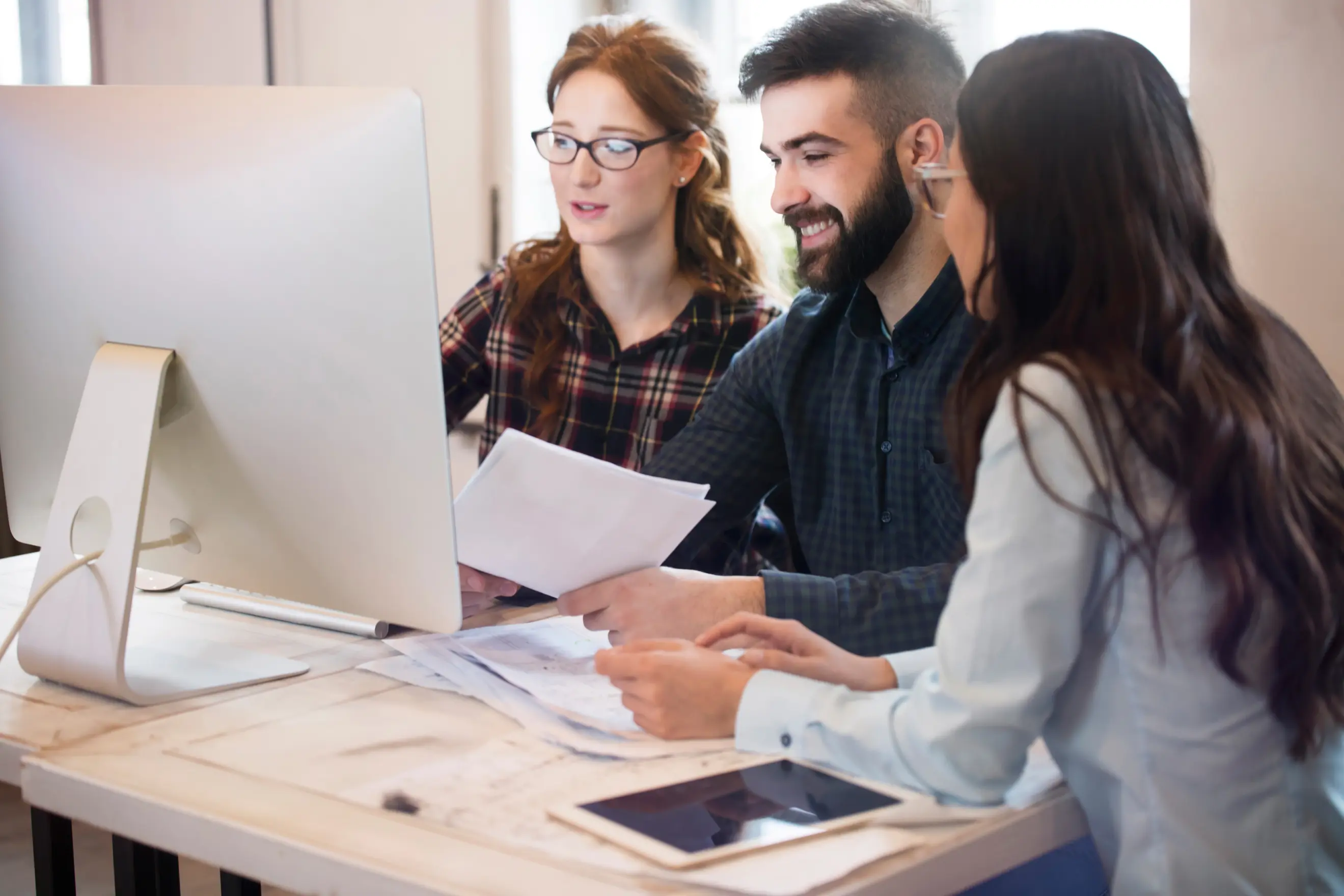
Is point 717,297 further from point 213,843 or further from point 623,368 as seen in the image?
point 213,843

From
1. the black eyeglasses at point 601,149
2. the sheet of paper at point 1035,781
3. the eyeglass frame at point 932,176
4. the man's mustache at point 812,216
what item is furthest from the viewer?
the black eyeglasses at point 601,149

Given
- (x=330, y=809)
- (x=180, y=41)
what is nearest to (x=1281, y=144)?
(x=330, y=809)

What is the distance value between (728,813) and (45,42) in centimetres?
307

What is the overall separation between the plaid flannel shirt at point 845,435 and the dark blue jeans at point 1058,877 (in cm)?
32

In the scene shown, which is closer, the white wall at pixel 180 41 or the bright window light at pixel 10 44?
the bright window light at pixel 10 44

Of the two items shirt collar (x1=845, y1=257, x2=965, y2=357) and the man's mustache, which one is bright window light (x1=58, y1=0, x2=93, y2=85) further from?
shirt collar (x1=845, y1=257, x2=965, y2=357)

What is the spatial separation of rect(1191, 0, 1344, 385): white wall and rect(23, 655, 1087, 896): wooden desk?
1.00 m

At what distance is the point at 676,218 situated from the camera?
1960mm

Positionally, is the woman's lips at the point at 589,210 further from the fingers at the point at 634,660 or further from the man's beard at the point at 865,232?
the fingers at the point at 634,660

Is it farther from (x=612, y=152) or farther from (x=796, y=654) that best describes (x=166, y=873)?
(x=612, y=152)

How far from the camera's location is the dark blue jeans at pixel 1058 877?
0.96 meters

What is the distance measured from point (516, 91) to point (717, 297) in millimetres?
1229

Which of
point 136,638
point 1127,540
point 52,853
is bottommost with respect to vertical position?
point 52,853

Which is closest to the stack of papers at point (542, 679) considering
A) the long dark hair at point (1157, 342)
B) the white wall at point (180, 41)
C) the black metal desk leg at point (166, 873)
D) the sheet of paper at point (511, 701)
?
the sheet of paper at point (511, 701)
